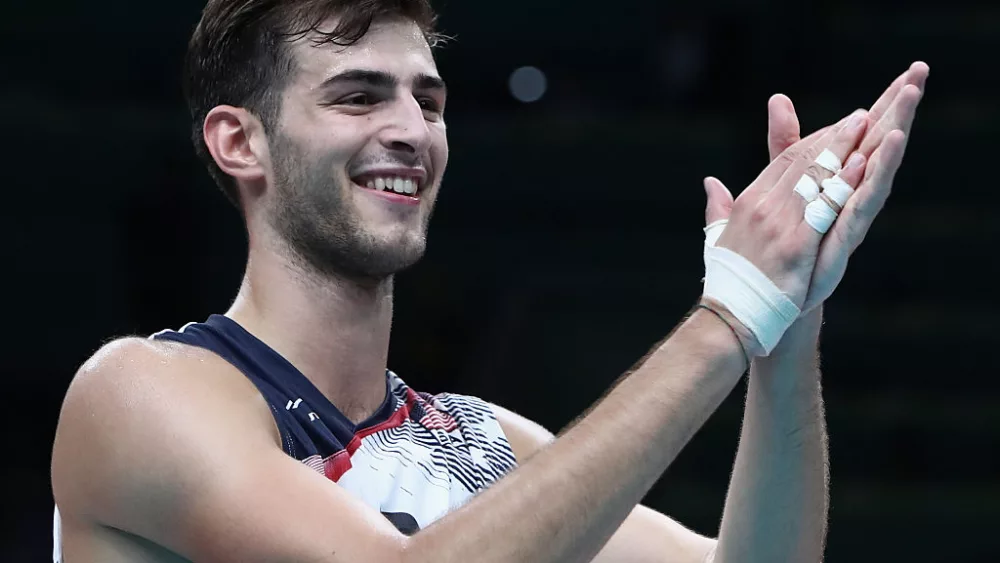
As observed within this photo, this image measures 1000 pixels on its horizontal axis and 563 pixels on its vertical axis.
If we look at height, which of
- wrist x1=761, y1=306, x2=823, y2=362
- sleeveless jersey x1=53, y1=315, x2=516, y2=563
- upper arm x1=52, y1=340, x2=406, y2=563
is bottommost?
upper arm x1=52, y1=340, x2=406, y2=563

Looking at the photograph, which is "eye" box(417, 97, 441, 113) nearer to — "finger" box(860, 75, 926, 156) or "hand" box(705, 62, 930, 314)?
"hand" box(705, 62, 930, 314)

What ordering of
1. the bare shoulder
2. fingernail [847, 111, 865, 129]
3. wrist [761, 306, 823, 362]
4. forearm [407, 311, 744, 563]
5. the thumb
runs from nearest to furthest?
1. forearm [407, 311, 744, 563]
2. fingernail [847, 111, 865, 129]
3. the thumb
4. wrist [761, 306, 823, 362]
5. the bare shoulder

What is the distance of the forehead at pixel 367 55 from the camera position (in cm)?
271

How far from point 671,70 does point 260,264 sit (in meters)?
4.78

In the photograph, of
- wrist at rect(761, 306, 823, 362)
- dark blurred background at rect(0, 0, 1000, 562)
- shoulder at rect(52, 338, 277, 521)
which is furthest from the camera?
dark blurred background at rect(0, 0, 1000, 562)

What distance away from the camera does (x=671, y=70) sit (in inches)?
284

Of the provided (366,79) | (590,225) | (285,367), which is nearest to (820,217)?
(366,79)

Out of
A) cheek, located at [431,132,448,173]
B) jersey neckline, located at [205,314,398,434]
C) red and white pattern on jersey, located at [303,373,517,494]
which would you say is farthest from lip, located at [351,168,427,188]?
red and white pattern on jersey, located at [303,373,517,494]

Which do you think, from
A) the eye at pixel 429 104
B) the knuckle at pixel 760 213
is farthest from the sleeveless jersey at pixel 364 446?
the knuckle at pixel 760 213

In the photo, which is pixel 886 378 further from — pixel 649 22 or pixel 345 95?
pixel 345 95

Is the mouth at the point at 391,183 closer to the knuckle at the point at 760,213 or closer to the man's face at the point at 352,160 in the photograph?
the man's face at the point at 352,160

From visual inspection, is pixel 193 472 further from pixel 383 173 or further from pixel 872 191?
pixel 872 191

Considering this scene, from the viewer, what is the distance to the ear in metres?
Result: 2.79

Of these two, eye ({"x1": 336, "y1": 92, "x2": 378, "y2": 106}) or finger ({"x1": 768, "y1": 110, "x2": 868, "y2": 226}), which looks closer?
finger ({"x1": 768, "y1": 110, "x2": 868, "y2": 226})
